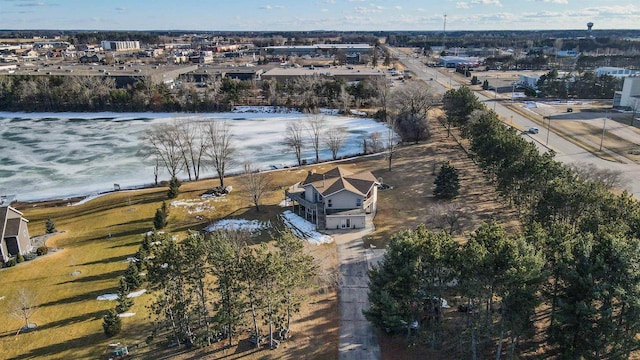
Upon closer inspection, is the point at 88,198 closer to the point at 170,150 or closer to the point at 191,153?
the point at 191,153

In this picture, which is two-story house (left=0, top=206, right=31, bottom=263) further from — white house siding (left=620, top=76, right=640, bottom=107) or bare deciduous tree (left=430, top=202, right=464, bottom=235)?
white house siding (left=620, top=76, right=640, bottom=107)

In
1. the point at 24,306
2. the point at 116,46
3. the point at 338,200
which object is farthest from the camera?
the point at 116,46

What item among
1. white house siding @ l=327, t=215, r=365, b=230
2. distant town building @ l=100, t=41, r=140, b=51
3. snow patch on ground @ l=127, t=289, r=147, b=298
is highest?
distant town building @ l=100, t=41, r=140, b=51

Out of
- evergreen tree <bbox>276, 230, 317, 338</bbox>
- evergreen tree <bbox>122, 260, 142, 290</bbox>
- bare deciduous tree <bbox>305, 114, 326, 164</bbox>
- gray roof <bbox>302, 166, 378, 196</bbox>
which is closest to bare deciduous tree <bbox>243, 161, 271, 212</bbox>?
gray roof <bbox>302, 166, 378, 196</bbox>

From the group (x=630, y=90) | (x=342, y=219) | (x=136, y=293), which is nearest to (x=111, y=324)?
(x=136, y=293)

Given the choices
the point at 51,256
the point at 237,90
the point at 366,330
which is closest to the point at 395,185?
the point at 366,330

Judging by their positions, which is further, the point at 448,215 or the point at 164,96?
the point at 164,96

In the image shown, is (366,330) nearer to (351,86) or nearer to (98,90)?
(351,86)
